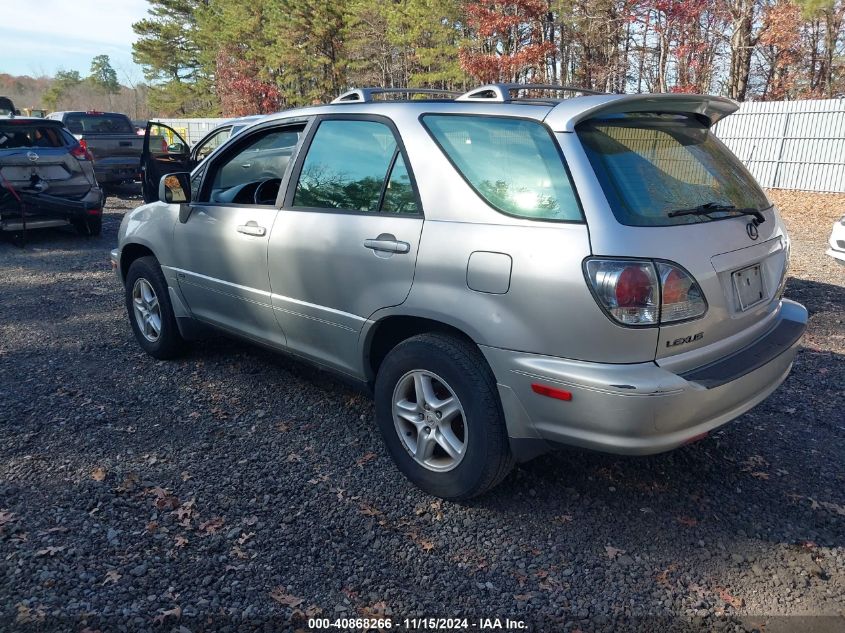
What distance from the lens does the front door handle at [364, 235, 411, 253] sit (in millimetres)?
3088

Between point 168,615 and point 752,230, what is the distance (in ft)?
9.59

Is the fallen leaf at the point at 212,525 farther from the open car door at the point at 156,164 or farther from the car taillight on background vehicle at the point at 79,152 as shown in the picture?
the car taillight on background vehicle at the point at 79,152

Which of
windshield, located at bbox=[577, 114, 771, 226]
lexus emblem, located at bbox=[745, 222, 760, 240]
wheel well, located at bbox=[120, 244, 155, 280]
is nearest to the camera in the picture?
windshield, located at bbox=[577, 114, 771, 226]

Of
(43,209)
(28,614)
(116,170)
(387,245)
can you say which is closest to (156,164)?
(43,209)

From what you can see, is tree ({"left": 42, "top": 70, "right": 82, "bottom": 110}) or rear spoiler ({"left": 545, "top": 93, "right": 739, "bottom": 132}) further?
tree ({"left": 42, "top": 70, "right": 82, "bottom": 110})

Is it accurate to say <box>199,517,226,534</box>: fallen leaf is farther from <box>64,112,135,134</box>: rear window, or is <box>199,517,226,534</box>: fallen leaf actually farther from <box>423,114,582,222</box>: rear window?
<box>64,112,135,134</box>: rear window

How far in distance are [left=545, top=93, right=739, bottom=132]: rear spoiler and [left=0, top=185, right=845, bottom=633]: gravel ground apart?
1.77 meters

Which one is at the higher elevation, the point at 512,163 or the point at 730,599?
the point at 512,163

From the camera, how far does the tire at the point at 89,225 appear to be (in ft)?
33.9

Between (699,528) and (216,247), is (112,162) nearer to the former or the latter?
(216,247)

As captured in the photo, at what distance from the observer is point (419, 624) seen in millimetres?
2459

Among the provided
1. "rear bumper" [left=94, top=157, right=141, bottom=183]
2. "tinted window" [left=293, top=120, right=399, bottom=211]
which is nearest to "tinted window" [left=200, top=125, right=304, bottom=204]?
"tinted window" [left=293, top=120, right=399, bottom=211]

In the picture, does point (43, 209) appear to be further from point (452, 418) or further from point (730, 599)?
point (730, 599)

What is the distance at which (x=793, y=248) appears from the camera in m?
9.98
